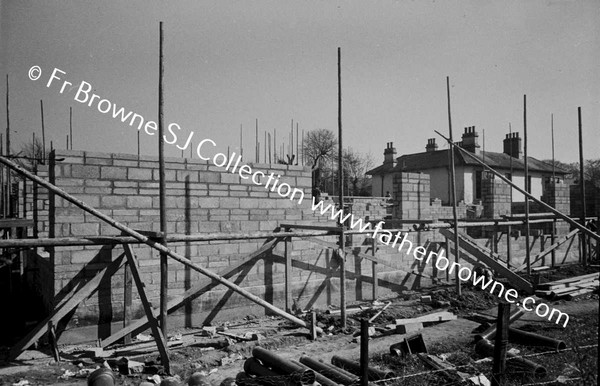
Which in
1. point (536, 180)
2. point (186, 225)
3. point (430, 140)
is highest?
point (430, 140)

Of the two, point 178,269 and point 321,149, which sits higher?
point 321,149

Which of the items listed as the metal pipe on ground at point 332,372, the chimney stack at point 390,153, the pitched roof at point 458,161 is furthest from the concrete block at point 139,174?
the chimney stack at point 390,153

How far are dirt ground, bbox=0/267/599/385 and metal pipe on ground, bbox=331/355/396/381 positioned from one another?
11cm

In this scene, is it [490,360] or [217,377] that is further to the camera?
[490,360]

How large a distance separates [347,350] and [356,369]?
969 millimetres

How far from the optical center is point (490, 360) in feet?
17.1

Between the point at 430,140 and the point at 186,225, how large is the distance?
33853 millimetres

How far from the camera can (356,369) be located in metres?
4.73

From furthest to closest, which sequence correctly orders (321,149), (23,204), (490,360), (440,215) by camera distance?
(321,149) → (440,215) → (23,204) → (490,360)

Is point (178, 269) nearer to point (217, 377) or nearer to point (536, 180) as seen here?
point (217, 377)

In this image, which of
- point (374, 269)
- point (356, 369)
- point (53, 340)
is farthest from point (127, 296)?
point (374, 269)

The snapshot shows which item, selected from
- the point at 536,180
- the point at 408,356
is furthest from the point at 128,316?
the point at 536,180

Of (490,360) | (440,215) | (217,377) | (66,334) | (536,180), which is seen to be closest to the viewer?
(217,377)

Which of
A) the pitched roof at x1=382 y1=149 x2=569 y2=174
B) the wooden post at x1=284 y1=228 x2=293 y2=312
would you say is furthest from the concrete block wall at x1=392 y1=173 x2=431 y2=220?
the pitched roof at x1=382 y1=149 x2=569 y2=174
